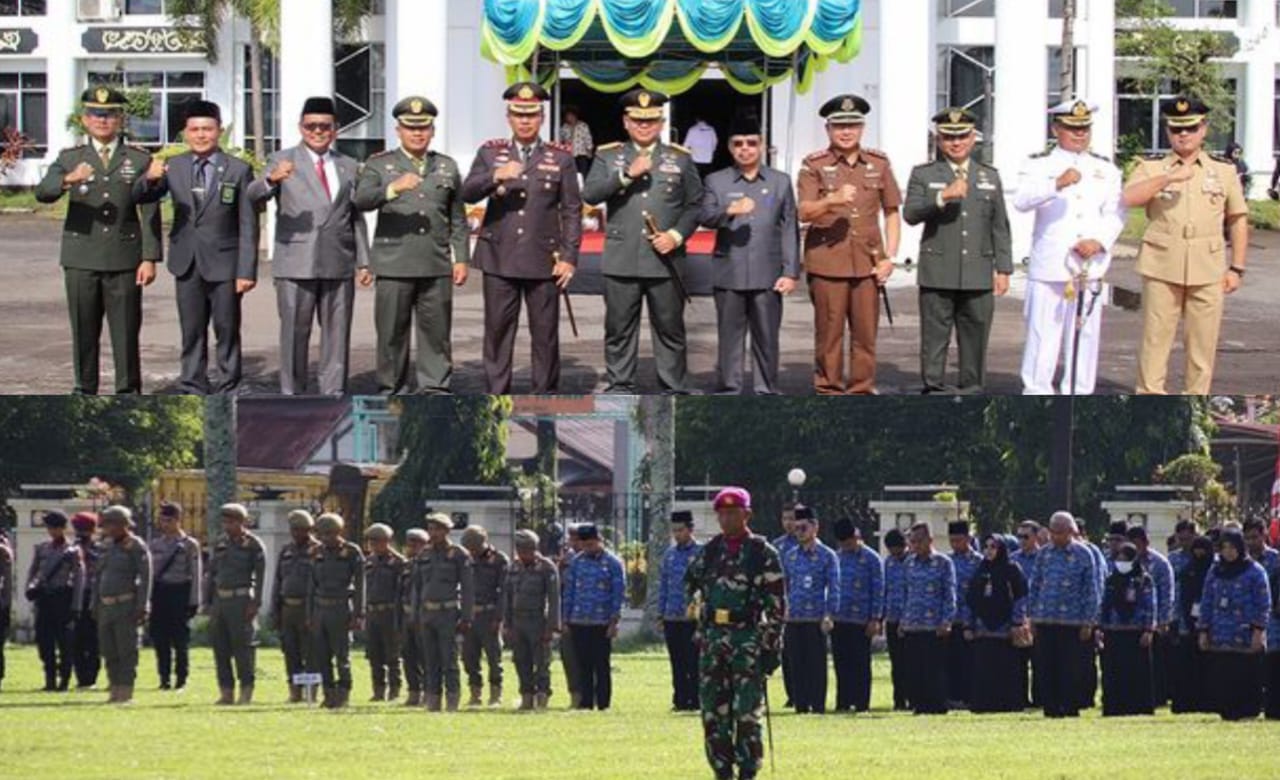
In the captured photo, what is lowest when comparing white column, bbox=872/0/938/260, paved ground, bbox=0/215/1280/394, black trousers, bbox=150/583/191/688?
black trousers, bbox=150/583/191/688

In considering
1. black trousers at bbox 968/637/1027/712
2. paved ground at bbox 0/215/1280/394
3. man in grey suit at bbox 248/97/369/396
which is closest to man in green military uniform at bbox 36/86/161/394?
man in grey suit at bbox 248/97/369/396

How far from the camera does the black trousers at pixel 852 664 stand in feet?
35.1

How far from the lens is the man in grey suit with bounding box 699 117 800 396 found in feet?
40.6

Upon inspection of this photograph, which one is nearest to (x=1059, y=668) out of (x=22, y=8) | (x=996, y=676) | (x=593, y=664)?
(x=996, y=676)

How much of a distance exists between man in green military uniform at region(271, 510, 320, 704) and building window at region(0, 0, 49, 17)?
103 ft

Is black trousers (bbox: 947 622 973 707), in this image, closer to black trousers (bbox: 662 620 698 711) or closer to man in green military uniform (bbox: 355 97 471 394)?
black trousers (bbox: 662 620 698 711)

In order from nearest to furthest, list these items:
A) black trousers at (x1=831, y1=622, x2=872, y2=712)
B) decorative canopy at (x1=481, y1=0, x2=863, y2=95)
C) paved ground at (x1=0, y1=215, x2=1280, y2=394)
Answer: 1. black trousers at (x1=831, y1=622, x2=872, y2=712)
2. paved ground at (x1=0, y1=215, x2=1280, y2=394)
3. decorative canopy at (x1=481, y1=0, x2=863, y2=95)

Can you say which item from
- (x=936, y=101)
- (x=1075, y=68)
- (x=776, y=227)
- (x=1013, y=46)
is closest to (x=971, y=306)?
(x=776, y=227)

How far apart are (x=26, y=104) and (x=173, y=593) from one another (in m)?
31.2

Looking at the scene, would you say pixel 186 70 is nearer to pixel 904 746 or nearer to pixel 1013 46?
pixel 1013 46

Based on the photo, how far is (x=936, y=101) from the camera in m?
35.5

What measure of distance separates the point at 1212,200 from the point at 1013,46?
1175 centimetres

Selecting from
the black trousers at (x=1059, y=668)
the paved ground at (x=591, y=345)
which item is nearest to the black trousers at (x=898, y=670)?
the black trousers at (x=1059, y=668)

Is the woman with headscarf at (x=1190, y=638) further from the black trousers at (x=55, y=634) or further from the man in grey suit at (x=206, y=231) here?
the man in grey suit at (x=206, y=231)
